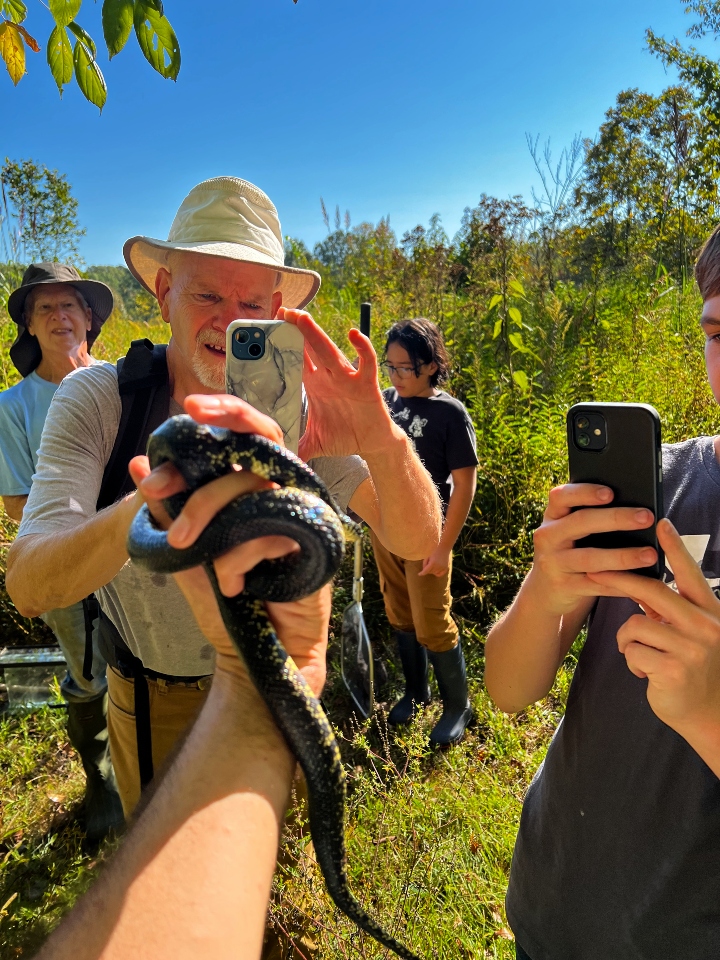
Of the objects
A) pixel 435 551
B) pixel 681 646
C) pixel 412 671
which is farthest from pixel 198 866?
pixel 412 671

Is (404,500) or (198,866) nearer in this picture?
(198,866)

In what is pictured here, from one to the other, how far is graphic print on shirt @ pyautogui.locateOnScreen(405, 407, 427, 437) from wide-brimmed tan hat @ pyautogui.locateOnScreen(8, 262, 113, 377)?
2.49m

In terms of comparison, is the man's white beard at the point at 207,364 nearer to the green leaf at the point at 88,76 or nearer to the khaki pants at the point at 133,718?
the green leaf at the point at 88,76

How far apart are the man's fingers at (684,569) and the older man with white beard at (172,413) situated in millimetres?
972

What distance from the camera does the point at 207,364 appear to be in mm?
2082

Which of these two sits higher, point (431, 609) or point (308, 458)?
point (308, 458)

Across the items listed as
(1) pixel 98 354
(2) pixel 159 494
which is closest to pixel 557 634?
(2) pixel 159 494

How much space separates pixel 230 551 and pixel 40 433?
10.5 ft

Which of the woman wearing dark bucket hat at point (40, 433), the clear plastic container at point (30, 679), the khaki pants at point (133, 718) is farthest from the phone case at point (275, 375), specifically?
the clear plastic container at point (30, 679)

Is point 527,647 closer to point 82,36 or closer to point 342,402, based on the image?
point 342,402

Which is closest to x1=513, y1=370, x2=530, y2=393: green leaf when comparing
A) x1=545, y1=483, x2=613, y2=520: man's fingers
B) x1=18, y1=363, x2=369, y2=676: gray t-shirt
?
x1=18, y1=363, x2=369, y2=676: gray t-shirt

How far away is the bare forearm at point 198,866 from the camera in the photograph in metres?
0.87

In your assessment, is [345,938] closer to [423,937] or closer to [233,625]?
[423,937]

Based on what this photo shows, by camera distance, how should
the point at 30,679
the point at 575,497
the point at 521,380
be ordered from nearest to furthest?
the point at 575,497, the point at 30,679, the point at 521,380
